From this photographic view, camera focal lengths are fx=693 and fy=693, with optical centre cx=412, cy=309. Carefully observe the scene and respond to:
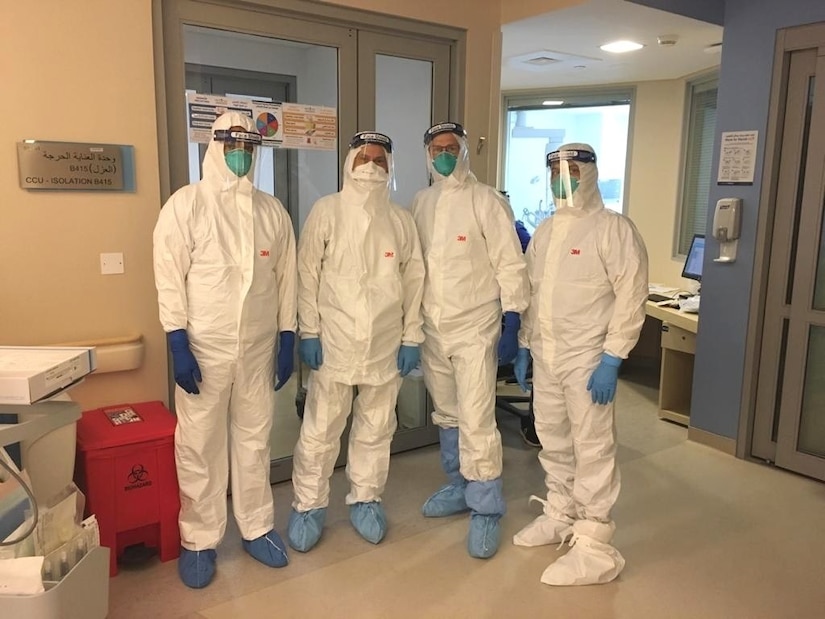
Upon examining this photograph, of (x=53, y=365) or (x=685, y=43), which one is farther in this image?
(x=685, y=43)

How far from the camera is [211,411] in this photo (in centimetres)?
236

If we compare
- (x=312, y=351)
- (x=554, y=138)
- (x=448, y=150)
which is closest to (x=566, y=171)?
(x=448, y=150)

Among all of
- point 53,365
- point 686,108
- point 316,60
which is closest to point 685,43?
point 686,108

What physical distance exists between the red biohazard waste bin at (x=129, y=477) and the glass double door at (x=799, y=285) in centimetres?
284

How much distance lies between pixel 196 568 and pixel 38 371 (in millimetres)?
1097

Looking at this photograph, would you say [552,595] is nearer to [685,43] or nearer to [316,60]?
[316,60]

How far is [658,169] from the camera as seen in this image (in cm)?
525

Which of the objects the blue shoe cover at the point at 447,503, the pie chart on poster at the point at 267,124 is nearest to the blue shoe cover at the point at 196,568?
the blue shoe cover at the point at 447,503

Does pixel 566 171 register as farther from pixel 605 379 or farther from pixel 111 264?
pixel 111 264

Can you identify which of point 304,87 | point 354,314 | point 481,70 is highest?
point 481,70

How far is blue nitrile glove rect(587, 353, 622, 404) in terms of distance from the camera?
238 centimetres

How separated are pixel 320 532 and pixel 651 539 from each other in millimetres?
1315

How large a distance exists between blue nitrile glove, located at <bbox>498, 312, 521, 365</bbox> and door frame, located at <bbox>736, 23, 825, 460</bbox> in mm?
1516

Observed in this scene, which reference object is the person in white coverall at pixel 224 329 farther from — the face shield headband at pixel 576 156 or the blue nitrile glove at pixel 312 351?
the face shield headband at pixel 576 156
